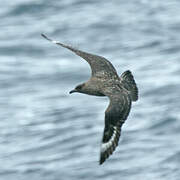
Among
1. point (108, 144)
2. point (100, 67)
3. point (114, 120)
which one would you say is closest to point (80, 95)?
point (100, 67)

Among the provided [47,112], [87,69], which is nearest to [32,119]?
[47,112]

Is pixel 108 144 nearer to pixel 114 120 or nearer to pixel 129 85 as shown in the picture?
pixel 114 120

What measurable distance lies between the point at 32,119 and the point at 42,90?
766mm

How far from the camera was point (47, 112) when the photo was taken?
59.1 ft

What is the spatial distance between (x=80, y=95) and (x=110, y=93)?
8.55m

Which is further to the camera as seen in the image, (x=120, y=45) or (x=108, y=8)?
(x=108, y=8)

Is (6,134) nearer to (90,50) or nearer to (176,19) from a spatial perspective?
(90,50)

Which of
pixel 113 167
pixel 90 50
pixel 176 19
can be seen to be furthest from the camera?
pixel 176 19

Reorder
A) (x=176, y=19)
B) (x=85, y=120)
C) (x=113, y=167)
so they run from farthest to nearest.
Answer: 1. (x=176, y=19)
2. (x=85, y=120)
3. (x=113, y=167)

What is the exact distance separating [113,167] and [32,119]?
2.76m

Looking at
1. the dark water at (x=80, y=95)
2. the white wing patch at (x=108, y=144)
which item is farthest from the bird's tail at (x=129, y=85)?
the dark water at (x=80, y=95)

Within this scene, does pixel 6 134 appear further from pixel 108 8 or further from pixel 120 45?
pixel 108 8

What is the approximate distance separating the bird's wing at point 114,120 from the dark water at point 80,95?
5.59 m

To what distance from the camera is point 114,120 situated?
9492 mm
